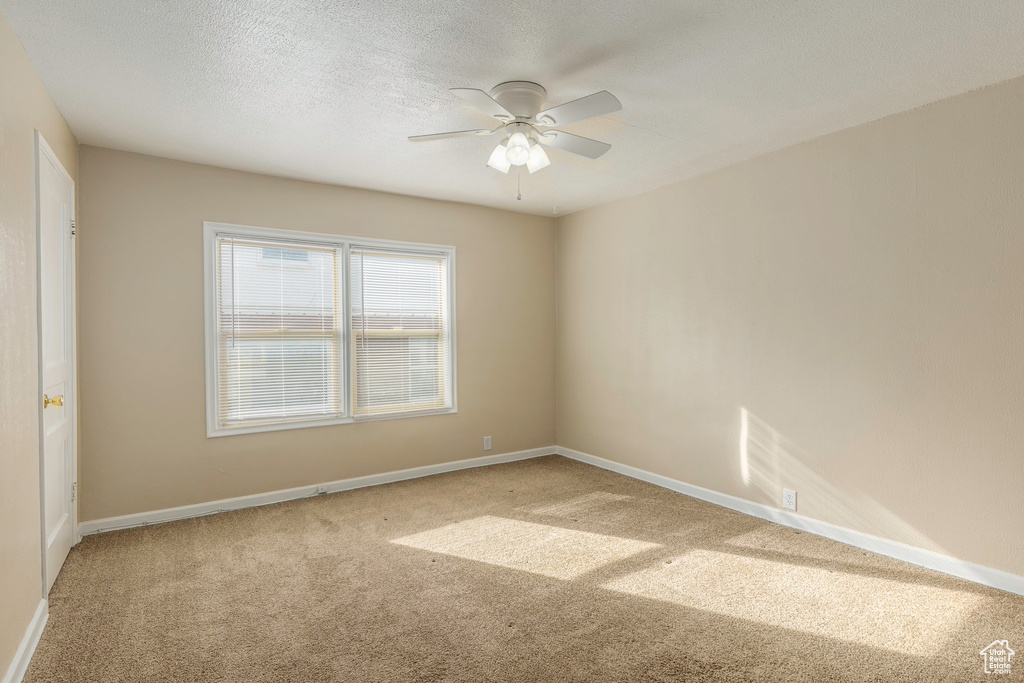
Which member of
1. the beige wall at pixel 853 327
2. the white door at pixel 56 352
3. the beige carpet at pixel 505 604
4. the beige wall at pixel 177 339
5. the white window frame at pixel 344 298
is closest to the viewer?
the beige carpet at pixel 505 604

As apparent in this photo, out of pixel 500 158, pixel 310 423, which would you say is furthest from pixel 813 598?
pixel 310 423

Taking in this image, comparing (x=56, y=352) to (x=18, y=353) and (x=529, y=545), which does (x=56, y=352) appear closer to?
(x=18, y=353)

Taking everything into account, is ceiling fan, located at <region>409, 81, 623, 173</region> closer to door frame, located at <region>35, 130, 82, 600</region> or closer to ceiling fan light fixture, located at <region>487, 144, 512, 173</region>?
ceiling fan light fixture, located at <region>487, 144, 512, 173</region>

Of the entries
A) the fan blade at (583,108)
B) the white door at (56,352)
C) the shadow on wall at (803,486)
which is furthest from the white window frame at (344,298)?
the shadow on wall at (803,486)

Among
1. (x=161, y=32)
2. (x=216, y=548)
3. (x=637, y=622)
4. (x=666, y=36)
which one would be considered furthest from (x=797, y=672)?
(x=161, y=32)

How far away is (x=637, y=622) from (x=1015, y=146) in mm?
2883

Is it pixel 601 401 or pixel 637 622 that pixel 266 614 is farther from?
pixel 601 401

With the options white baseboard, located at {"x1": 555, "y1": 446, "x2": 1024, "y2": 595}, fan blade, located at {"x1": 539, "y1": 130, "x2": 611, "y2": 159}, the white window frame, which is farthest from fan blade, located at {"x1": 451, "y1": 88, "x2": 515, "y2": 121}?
→ white baseboard, located at {"x1": 555, "y1": 446, "x2": 1024, "y2": 595}

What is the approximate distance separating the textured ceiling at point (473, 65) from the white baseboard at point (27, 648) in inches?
95.8

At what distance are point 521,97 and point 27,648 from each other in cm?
316

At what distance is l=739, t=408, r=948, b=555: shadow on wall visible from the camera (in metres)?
3.10

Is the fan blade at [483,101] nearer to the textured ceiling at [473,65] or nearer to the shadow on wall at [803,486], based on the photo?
the textured ceiling at [473,65]

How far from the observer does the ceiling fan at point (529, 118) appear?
2.48m

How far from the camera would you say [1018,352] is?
2631 mm
